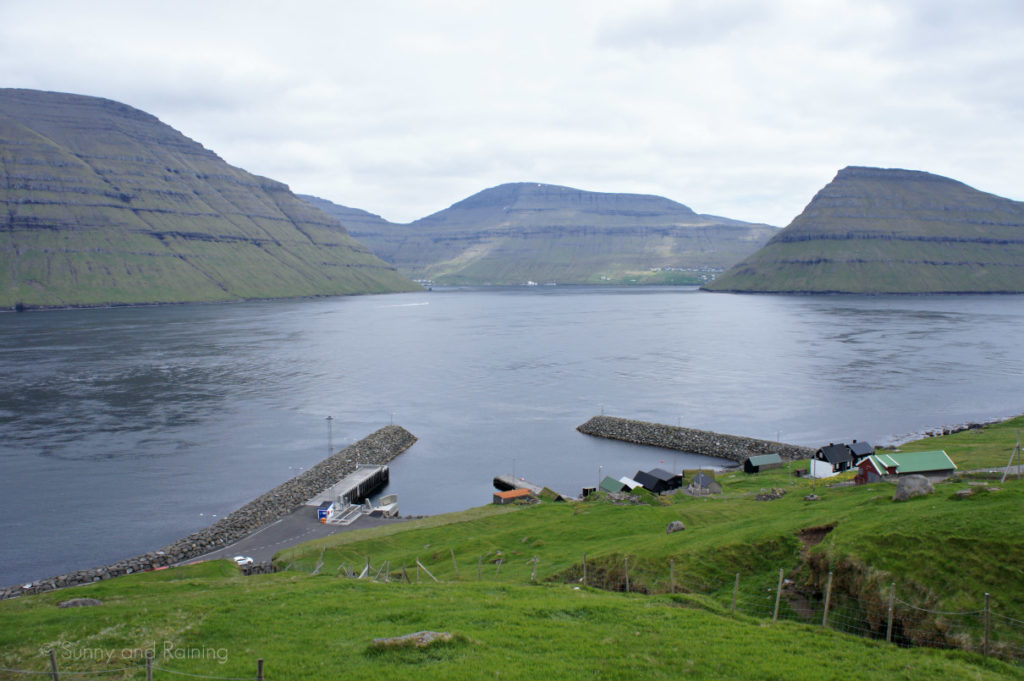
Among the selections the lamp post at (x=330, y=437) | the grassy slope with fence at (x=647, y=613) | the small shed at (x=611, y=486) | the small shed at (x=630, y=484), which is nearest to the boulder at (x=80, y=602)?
the grassy slope with fence at (x=647, y=613)

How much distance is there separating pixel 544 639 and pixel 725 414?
7370cm

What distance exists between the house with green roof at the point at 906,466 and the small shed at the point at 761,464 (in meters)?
13.9

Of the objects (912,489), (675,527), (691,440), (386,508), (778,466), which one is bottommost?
(386,508)

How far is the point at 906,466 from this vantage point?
147 ft

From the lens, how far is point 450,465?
69.2 m

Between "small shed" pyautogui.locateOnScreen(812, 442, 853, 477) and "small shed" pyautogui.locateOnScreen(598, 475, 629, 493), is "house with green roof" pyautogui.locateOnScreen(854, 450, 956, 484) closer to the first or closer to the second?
"small shed" pyautogui.locateOnScreen(812, 442, 853, 477)

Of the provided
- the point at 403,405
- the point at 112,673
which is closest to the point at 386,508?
the point at 112,673

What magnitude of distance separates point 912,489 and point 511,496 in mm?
32998

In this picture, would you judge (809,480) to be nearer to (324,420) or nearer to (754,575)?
(754,575)

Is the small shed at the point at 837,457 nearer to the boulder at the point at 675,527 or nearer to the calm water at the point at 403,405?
the calm water at the point at 403,405

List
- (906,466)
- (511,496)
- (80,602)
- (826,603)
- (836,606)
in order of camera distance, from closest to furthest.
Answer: (826,603)
(836,606)
(80,602)
(906,466)
(511,496)

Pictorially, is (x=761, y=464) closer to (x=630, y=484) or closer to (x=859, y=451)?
(x=859, y=451)

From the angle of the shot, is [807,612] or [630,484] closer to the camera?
[807,612]

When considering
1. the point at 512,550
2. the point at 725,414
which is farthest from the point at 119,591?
the point at 725,414
